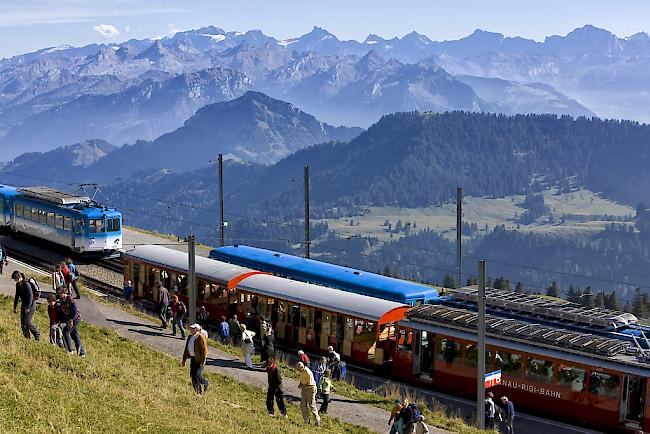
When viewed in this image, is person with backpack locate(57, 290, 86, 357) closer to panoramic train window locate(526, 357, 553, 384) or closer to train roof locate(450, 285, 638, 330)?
panoramic train window locate(526, 357, 553, 384)

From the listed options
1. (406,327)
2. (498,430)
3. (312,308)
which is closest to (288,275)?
(312,308)

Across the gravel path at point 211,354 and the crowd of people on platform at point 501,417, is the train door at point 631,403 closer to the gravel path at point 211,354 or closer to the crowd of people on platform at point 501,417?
the crowd of people on platform at point 501,417

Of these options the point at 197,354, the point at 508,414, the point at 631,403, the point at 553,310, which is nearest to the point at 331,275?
the point at 553,310

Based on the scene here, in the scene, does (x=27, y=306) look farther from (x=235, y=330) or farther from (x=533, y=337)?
(x=533, y=337)

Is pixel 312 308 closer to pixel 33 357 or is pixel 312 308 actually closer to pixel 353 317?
pixel 353 317

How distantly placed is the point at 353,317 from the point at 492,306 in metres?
6.38

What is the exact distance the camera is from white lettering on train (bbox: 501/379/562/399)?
31.3m

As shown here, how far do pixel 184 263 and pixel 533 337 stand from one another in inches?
843

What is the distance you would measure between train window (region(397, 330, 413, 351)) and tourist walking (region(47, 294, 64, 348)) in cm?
1499

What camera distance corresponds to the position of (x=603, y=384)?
30.0 m

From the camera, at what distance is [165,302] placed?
3753 cm

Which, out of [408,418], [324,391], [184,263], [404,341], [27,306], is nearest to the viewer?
[408,418]

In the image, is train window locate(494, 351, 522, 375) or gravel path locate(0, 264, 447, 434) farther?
train window locate(494, 351, 522, 375)

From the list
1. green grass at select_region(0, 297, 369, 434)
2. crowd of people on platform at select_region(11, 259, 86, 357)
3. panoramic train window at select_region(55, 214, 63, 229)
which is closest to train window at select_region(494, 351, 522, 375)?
green grass at select_region(0, 297, 369, 434)
